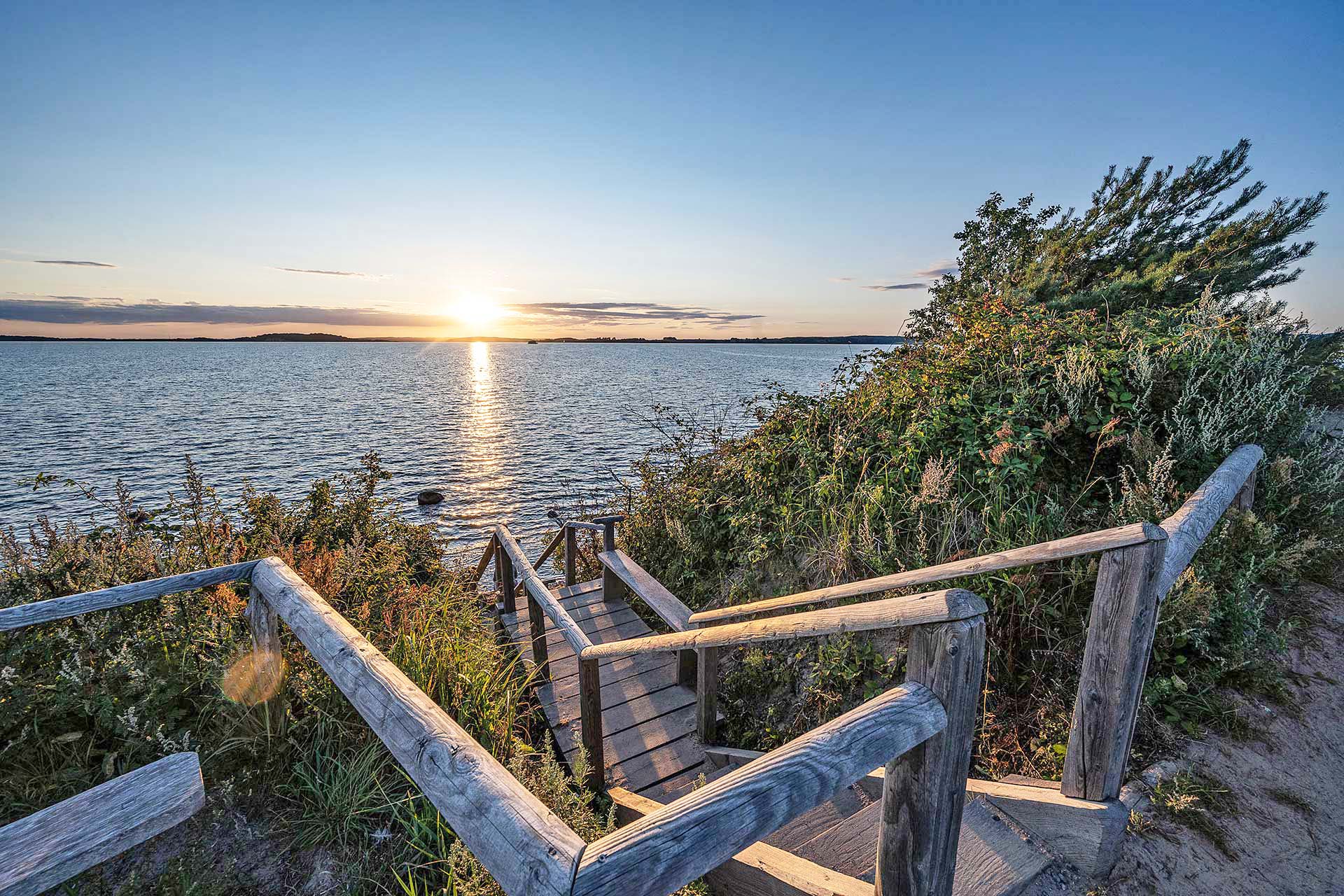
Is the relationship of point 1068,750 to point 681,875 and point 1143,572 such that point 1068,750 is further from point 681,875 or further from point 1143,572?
point 681,875

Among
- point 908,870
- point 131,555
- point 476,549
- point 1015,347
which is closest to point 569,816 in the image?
point 908,870

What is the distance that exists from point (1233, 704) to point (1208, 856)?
1.00m

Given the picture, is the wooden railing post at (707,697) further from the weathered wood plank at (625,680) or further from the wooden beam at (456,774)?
the wooden beam at (456,774)

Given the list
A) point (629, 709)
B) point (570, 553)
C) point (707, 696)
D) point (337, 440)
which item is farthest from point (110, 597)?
point (337, 440)

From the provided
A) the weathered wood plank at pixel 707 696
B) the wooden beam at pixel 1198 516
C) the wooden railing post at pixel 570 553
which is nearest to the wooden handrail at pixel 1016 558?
the wooden beam at pixel 1198 516

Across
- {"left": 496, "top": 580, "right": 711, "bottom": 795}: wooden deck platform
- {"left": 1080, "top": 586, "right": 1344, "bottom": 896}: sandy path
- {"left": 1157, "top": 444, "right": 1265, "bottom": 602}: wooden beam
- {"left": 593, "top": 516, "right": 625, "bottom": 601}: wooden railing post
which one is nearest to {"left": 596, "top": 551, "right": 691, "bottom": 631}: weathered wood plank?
{"left": 593, "top": 516, "right": 625, "bottom": 601}: wooden railing post

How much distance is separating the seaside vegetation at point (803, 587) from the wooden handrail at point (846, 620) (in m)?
0.92

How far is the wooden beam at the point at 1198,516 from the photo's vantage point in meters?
2.06

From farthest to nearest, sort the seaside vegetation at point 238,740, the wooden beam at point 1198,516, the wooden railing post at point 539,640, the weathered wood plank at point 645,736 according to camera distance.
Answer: the wooden railing post at point 539,640
the weathered wood plank at point 645,736
the seaside vegetation at point 238,740
the wooden beam at point 1198,516

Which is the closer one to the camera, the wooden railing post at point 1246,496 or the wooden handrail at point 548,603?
the wooden handrail at point 548,603

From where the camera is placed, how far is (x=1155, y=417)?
4.19m

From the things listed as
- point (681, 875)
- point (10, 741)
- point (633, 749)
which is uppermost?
point (681, 875)

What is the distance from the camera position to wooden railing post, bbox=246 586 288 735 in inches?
108

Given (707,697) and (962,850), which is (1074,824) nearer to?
(962,850)
